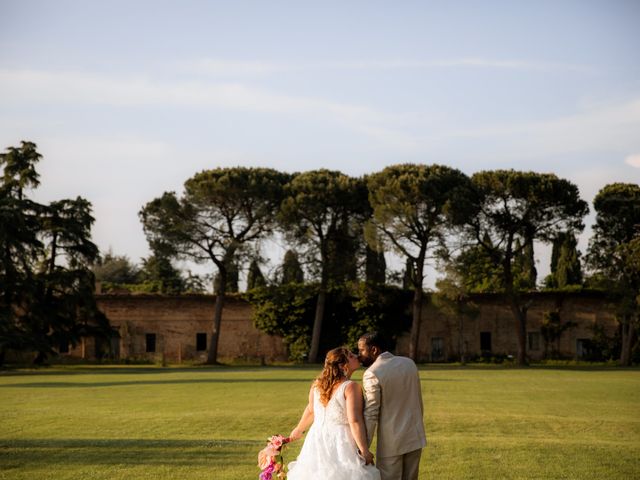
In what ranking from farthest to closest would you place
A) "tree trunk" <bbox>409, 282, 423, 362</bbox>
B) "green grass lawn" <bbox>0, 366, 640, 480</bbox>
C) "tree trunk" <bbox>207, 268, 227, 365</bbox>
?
"tree trunk" <bbox>207, 268, 227, 365</bbox> < "tree trunk" <bbox>409, 282, 423, 362</bbox> < "green grass lawn" <bbox>0, 366, 640, 480</bbox>

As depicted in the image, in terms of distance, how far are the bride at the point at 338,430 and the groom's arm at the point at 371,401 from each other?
0.09 meters

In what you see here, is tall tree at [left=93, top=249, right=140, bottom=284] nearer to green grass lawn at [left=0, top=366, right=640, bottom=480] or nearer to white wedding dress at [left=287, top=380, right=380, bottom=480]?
green grass lawn at [left=0, top=366, right=640, bottom=480]

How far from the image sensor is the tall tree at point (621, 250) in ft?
135

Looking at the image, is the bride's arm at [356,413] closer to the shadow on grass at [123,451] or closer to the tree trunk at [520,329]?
the shadow on grass at [123,451]

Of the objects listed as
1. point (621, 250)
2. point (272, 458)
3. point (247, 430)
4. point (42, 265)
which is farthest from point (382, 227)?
point (272, 458)

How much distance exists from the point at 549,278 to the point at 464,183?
1395 cm

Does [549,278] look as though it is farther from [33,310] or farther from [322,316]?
[33,310]

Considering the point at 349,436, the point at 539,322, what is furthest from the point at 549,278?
the point at 349,436

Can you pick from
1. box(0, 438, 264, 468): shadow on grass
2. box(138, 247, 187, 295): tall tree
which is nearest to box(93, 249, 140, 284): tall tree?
box(138, 247, 187, 295): tall tree

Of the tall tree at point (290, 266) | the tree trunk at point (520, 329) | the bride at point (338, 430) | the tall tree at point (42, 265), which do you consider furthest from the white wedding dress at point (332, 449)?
the tall tree at point (290, 266)

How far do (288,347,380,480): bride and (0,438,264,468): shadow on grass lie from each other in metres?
3.77

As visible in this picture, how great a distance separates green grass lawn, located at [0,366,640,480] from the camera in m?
10.4

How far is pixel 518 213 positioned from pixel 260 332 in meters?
13.8

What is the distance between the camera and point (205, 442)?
12547 mm
